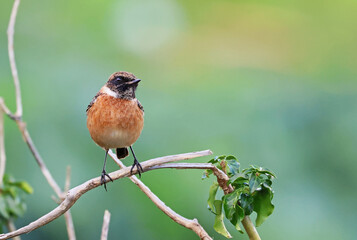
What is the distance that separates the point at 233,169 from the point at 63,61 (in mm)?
2124

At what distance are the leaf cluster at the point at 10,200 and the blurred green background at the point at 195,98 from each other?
410 millimetres

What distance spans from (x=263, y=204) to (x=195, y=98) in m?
1.84

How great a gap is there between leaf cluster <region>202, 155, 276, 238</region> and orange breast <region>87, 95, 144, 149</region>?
543mm

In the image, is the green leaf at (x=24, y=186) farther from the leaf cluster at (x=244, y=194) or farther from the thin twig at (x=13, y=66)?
the leaf cluster at (x=244, y=194)

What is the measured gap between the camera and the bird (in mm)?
1571

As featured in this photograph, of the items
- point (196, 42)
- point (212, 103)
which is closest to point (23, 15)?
point (196, 42)

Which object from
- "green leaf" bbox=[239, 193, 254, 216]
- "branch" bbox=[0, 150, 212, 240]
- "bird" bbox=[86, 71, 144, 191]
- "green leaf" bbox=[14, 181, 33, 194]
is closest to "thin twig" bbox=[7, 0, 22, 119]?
"bird" bbox=[86, 71, 144, 191]

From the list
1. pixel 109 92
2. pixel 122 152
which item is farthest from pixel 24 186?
pixel 109 92

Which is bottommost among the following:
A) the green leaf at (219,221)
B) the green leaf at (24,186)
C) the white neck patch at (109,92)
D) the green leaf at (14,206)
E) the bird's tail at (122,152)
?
the green leaf at (14,206)

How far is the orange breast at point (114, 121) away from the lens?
1.57 m

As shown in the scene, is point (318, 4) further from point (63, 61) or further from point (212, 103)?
point (63, 61)

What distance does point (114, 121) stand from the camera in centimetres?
159

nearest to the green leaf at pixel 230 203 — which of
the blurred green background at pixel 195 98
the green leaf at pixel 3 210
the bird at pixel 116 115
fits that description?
the bird at pixel 116 115

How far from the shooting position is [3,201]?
6.05ft
